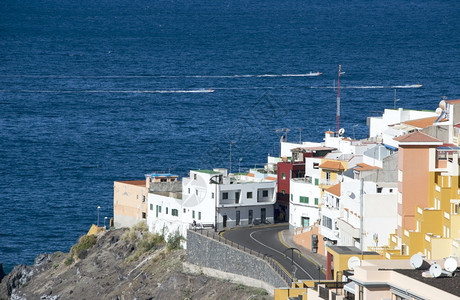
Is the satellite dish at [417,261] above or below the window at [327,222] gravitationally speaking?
above

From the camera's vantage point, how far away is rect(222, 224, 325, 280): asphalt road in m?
61.1

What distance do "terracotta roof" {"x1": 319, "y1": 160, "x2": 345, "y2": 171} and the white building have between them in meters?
4.51

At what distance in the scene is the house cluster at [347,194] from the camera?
47.2m

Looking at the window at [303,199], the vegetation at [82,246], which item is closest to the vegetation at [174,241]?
the window at [303,199]

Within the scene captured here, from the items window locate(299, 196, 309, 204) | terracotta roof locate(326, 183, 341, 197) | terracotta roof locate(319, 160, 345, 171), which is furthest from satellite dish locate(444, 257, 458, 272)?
window locate(299, 196, 309, 204)

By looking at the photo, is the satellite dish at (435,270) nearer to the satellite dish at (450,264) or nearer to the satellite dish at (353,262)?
the satellite dish at (450,264)

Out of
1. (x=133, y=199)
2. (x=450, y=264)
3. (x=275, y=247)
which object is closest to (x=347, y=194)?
(x=275, y=247)

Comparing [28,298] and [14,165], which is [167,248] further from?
[14,165]

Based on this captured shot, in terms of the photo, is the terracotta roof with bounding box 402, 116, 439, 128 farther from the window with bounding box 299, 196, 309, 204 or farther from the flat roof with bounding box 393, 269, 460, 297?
the flat roof with bounding box 393, 269, 460, 297

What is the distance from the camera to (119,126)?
568 ft

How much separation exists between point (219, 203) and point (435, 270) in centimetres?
4263

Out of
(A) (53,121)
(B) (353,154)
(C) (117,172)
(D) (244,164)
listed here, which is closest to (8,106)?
(A) (53,121)

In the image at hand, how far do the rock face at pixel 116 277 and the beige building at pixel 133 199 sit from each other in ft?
2.98

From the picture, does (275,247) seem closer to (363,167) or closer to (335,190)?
(335,190)
